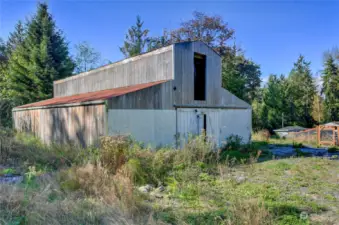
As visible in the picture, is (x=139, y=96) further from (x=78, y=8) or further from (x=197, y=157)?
(x=78, y=8)

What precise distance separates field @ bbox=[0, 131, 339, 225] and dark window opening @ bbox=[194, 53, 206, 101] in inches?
181

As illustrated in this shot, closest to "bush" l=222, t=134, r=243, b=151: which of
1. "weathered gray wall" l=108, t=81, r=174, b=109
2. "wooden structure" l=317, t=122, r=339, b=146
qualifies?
"weathered gray wall" l=108, t=81, r=174, b=109

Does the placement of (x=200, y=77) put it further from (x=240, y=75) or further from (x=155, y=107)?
(x=240, y=75)

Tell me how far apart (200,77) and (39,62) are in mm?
17339

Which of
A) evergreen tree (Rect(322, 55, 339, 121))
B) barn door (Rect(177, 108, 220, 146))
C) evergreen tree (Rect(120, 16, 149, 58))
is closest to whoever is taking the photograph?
barn door (Rect(177, 108, 220, 146))

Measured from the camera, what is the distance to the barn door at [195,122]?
381 inches

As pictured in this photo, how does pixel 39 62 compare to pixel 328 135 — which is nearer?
pixel 328 135

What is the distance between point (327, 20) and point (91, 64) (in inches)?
1124

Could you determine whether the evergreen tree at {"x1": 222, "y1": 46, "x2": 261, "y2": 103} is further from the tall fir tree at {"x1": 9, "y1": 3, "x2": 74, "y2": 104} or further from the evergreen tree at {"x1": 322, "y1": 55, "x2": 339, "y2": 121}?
the tall fir tree at {"x1": 9, "y1": 3, "x2": 74, "y2": 104}

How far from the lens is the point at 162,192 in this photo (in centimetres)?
458

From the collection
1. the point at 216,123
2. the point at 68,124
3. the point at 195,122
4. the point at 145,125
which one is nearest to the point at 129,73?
the point at 68,124

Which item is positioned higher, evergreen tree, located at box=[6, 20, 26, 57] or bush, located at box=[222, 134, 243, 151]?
evergreen tree, located at box=[6, 20, 26, 57]

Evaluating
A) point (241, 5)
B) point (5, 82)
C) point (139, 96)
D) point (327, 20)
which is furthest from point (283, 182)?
point (5, 82)

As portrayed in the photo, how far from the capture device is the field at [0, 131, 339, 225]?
10.4 feet
